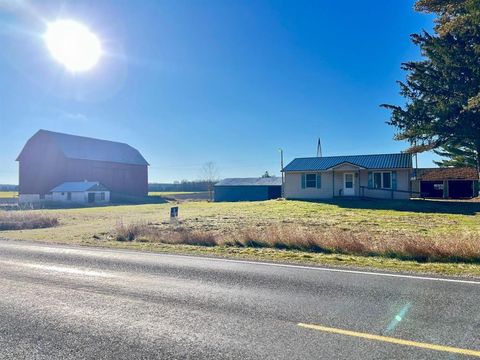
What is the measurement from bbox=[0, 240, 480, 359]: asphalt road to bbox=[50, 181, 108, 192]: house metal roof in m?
51.8

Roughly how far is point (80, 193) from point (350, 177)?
137 ft

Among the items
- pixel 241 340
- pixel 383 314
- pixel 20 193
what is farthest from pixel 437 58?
pixel 20 193

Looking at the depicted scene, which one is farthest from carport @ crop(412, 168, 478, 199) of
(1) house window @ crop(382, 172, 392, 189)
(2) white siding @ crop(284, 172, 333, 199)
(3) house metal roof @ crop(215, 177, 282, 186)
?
(3) house metal roof @ crop(215, 177, 282, 186)

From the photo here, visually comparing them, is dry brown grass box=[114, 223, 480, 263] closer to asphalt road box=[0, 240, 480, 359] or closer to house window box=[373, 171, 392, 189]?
asphalt road box=[0, 240, 480, 359]

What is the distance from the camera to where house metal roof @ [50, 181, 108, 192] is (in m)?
56.5

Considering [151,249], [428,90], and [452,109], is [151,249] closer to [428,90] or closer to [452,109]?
[452,109]

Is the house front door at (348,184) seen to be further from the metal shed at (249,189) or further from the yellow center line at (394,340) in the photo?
the yellow center line at (394,340)

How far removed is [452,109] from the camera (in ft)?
75.9

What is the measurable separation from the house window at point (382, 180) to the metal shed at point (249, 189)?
774 inches

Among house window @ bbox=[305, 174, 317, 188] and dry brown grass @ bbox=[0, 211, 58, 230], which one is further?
house window @ bbox=[305, 174, 317, 188]

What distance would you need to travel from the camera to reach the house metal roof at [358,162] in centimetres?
3151

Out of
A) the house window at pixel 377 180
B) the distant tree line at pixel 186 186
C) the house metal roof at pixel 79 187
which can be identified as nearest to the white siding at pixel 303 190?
the house window at pixel 377 180

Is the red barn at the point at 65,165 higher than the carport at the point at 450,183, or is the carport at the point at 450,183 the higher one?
the red barn at the point at 65,165

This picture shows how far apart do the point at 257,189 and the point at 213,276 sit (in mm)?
44139
